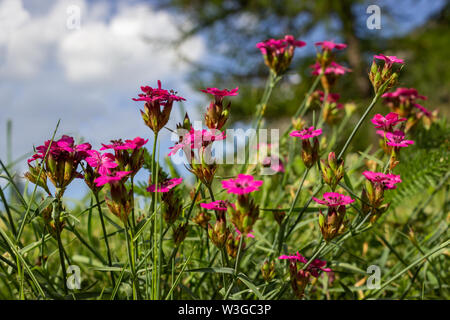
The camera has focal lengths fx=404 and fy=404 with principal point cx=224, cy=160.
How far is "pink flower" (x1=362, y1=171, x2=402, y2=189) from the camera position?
514mm

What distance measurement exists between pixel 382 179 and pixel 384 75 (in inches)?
5.6

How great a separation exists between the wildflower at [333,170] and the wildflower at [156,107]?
21 cm

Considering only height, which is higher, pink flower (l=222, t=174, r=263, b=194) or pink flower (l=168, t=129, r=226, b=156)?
pink flower (l=168, t=129, r=226, b=156)

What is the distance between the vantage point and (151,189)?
1.60 feet

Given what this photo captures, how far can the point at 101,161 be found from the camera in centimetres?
47

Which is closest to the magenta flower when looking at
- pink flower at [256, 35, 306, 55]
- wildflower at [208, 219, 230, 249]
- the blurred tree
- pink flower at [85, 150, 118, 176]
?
wildflower at [208, 219, 230, 249]

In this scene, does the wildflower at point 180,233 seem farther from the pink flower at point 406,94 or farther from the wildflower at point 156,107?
the pink flower at point 406,94

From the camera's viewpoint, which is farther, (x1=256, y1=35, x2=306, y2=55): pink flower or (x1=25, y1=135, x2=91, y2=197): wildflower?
(x1=256, y1=35, x2=306, y2=55): pink flower

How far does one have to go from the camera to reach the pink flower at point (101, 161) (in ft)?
1.51

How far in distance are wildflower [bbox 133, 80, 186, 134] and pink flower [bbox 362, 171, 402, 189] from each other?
0.26 meters

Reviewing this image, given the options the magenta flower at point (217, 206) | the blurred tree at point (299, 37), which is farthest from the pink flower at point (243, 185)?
the blurred tree at point (299, 37)

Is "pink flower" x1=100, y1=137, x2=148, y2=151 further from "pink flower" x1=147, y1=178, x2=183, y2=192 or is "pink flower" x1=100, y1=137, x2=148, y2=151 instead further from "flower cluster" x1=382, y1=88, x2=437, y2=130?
"flower cluster" x1=382, y1=88, x2=437, y2=130
